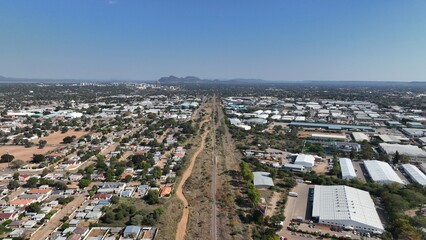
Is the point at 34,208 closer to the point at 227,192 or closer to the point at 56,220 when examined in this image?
the point at 56,220

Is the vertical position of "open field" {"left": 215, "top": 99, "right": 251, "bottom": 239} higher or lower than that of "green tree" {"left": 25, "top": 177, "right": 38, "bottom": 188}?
lower

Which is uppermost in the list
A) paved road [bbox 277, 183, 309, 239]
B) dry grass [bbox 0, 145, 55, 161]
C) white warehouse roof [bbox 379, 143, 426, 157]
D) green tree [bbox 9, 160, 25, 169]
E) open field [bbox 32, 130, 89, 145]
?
white warehouse roof [bbox 379, 143, 426, 157]

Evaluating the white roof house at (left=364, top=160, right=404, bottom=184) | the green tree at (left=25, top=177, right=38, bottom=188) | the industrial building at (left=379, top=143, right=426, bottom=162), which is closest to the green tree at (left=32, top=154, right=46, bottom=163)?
the green tree at (left=25, top=177, right=38, bottom=188)

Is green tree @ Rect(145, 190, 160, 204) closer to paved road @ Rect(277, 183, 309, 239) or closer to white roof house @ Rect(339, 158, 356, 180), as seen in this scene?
paved road @ Rect(277, 183, 309, 239)

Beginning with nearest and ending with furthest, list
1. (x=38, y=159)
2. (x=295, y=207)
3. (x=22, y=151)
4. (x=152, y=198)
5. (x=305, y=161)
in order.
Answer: (x=152, y=198)
(x=295, y=207)
(x=38, y=159)
(x=305, y=161)
(x=22, y=151)

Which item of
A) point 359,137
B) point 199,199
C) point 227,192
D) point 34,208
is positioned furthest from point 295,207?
point 359,137

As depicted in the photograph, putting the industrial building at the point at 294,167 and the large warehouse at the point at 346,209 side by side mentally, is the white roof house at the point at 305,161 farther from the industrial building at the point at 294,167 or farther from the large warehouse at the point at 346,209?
the large warehouse at the point at 346,209
